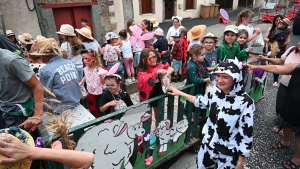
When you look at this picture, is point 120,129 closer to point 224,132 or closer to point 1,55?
point 224,132

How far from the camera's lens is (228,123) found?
2.03 meters

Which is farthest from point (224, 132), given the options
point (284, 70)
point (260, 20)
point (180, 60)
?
point (260, 20)

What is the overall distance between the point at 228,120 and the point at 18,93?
2.10 metres

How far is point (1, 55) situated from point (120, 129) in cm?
128

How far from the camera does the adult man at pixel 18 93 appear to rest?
1.91 metres

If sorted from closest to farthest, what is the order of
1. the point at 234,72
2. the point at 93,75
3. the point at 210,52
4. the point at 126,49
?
the point at 234,72 → the point at 93,75 → the point at 210,52 → the point at 126,49

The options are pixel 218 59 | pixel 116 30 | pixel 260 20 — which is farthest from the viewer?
pixel 260 20

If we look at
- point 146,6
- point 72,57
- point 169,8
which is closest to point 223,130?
point 72,57

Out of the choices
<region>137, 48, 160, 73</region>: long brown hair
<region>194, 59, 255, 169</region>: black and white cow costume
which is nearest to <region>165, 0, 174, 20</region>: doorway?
<region>137, 48, 160, 73</region>: long brown hair

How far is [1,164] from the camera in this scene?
952 millimetres

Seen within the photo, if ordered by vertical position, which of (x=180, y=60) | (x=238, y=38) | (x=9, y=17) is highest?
(x=9, y=17)

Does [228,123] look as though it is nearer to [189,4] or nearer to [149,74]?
[149,74]

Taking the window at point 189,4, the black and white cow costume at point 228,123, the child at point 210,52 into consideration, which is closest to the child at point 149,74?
the black and white cow costume at point 228,123

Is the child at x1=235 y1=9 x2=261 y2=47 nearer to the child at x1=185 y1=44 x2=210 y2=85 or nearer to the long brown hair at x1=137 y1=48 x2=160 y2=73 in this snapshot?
the child at x1=185 y1=44 x2=210 y2=85
